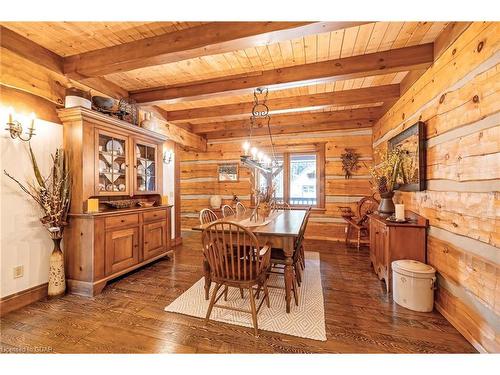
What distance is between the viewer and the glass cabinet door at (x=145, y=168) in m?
3.30

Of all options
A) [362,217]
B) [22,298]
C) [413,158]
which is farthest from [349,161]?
[22,298]

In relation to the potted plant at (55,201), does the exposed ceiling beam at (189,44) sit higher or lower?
higher

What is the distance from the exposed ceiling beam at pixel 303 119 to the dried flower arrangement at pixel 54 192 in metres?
3.18

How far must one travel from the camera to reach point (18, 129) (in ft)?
7.01

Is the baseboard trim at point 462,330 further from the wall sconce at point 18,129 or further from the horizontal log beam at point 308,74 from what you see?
the wall sconce at point 18,129

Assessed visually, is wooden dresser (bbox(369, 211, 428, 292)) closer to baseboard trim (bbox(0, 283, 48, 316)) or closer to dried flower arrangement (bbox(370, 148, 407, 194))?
dried flower arrangement (bbox(370, 148, 407, 194))

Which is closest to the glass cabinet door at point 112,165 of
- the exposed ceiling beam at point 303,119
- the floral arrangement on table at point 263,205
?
the floral arrangement on table at point 263,205

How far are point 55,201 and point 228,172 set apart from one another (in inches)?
152

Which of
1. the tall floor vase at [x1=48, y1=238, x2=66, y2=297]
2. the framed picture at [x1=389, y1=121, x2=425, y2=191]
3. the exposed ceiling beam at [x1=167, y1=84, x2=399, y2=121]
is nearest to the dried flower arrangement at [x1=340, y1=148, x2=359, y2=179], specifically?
the exposed ceiling beam at [x1=167, y1=84, x2=399, y2=121]

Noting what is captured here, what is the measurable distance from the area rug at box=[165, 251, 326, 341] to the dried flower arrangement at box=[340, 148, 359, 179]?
2993 millimetres

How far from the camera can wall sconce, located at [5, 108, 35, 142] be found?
82.4 inches
